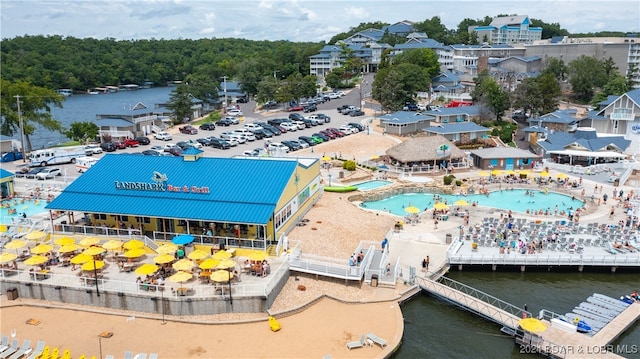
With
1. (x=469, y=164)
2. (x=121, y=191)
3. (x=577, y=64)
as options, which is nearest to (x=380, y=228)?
(x=121, y=191)

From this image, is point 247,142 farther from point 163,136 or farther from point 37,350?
point 37,350

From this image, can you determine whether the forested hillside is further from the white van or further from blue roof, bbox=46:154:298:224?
blue roof, bbox=46:154:298:224

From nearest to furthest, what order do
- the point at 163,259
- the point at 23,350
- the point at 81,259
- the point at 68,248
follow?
the point at 23,350, the point at 163,259, the point at 81,259, the point at 68,248

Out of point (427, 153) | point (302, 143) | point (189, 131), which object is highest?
point (189, 131)

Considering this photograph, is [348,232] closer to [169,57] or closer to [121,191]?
[121,191]

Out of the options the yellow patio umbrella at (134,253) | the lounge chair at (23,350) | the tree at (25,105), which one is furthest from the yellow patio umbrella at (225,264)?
the tree at (25,105)

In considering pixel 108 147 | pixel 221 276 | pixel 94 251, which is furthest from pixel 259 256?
pixel 108 147

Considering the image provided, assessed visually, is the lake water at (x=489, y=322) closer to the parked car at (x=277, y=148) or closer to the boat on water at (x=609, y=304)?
the boat on water at (x=609, y=304)
